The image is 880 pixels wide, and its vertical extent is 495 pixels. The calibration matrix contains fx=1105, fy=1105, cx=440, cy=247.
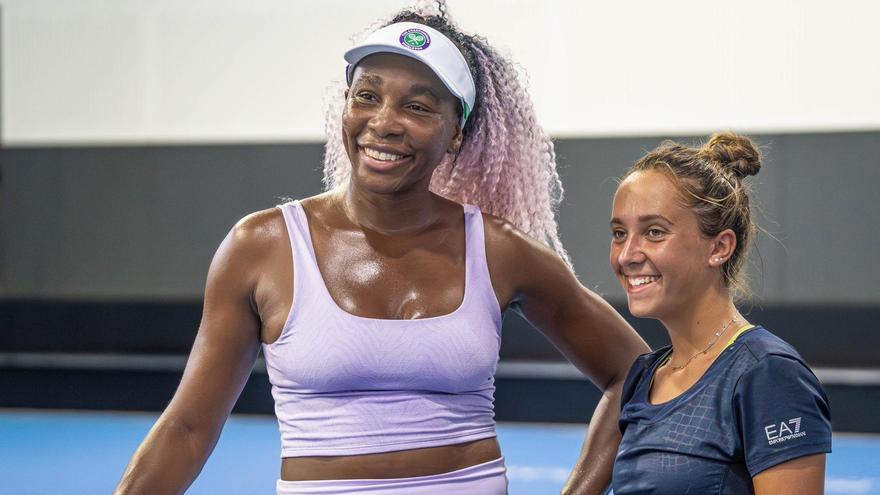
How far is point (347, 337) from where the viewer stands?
1666 millimetres

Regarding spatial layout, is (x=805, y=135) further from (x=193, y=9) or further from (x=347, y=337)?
(x=347, y=337)

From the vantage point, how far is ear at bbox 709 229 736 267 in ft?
5.25

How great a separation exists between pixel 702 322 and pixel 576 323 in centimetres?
36

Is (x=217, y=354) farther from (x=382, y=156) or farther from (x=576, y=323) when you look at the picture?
(x=576, y=323)

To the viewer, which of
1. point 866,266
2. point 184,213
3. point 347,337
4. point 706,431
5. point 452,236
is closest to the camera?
point 706,431

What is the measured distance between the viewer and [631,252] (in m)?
1.60

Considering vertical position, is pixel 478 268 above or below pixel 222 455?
above

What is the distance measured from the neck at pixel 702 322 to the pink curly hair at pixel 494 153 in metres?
0.39

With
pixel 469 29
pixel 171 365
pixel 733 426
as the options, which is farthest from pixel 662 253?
pixel 171 365

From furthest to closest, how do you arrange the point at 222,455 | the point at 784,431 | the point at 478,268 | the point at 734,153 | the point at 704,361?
the point at 222,455 → the point at 478,268 → the point at 734,153 → the point at 704,361 → the point at 784,431

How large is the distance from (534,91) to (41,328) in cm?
310

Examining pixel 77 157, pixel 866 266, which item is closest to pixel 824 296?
pixel 866 266

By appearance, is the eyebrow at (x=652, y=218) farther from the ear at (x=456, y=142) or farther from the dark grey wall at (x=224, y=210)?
the dark grey wall at (x=224, y=210)

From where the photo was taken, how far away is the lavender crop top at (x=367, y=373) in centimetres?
167
